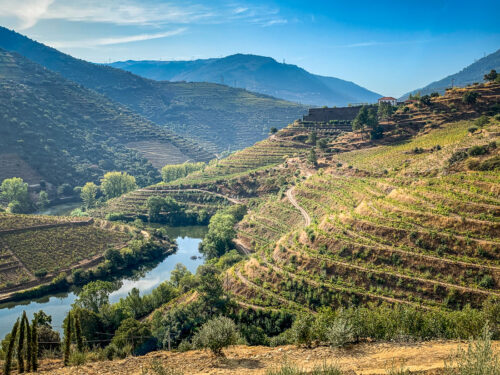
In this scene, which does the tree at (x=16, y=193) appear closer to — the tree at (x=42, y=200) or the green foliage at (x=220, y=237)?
the tree at (x=42, y=200)

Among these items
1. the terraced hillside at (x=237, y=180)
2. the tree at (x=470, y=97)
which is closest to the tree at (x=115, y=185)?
the terraced hillside at (x=237, y=180)

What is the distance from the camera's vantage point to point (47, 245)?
75562mm

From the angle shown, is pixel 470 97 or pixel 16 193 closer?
pixel 470 97

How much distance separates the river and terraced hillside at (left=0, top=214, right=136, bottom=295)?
479cm

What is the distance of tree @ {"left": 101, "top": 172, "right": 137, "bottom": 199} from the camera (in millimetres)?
132625

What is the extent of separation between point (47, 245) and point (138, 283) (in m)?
22.0

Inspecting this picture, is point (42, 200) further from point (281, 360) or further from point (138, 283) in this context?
point (281, 360)

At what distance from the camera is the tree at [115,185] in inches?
5221

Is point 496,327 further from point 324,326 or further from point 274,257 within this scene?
point 274,257

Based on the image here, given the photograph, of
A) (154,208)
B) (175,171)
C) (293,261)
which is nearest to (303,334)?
(293,261)

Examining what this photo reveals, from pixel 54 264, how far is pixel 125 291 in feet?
52.7

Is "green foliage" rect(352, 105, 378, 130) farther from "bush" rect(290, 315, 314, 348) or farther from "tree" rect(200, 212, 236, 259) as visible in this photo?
"bush" rect(290, 315, 314, 348)

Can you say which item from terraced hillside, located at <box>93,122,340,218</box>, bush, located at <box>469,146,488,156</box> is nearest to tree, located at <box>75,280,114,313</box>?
terraced hillside, located at <box>93,122,340,218</box>

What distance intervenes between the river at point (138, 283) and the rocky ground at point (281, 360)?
34811 mm
